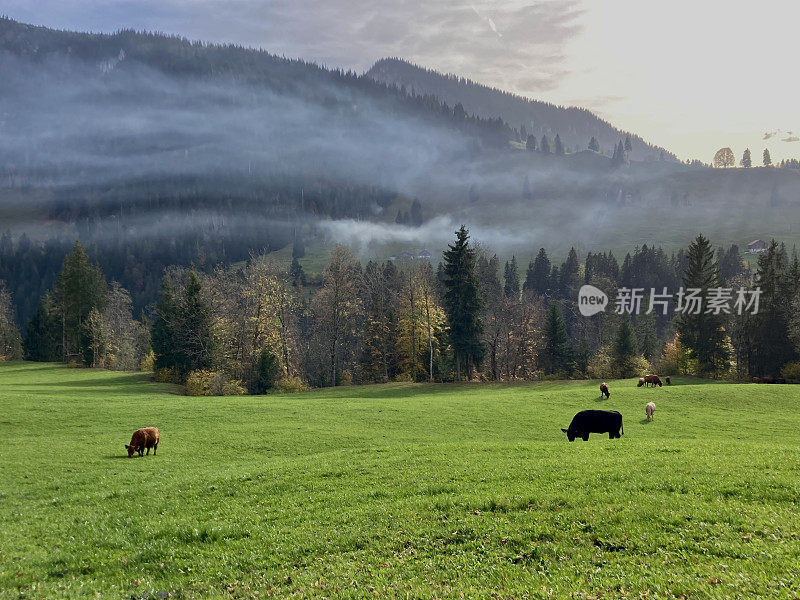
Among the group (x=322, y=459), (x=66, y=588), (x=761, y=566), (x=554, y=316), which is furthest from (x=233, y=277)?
(x=761, y=566)

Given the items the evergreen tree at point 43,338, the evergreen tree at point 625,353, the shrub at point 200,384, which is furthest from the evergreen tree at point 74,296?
the evergreen tree at point 625,353

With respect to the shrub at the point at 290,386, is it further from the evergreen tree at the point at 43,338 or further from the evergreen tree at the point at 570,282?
the evergreen tree at the point at 570,282

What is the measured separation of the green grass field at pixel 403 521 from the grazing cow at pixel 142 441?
65 centimetres

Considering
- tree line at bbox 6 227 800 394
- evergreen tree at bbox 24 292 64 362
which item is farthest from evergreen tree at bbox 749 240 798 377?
evergreen tree at bbox 24 292 64 362

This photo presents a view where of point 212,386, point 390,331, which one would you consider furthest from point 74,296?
point 390,331

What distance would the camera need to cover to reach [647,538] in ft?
38.9

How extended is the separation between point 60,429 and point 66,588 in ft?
93.8

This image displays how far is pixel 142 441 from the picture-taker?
28391 mm

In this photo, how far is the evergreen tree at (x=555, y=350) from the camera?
9369cm

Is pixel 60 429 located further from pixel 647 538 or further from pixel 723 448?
pixel 723 448

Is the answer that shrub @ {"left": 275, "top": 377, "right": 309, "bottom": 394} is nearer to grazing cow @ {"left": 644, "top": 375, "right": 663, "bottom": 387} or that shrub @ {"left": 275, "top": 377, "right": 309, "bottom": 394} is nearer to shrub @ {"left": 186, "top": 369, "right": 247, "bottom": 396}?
shrub @ {"left": 186, "top": 369, "right": 247, "bottom": 396}

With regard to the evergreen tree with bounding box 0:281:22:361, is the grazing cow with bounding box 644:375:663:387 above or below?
below

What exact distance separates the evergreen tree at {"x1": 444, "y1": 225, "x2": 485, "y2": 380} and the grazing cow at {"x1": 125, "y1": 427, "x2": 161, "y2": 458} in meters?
55.6

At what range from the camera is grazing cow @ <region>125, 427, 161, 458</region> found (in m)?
28.1
